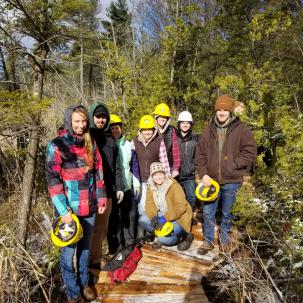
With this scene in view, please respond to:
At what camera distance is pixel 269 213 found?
379 centimetres

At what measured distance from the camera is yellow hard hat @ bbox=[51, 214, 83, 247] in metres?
3.07

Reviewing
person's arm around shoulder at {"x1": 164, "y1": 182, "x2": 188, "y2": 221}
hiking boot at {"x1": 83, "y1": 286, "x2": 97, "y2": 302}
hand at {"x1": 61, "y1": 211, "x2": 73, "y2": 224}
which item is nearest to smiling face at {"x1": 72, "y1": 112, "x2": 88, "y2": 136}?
hand at {"x1": 61, "y1": 211, "x2": 73, "y2": 224}

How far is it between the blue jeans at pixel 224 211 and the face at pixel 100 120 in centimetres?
169

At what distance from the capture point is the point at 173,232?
474 cm

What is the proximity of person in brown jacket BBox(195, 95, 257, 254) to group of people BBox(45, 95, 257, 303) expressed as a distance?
12 millimetres

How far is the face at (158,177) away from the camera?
457 centimetres

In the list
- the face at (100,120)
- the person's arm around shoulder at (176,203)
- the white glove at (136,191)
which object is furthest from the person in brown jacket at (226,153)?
the face at (100,120)

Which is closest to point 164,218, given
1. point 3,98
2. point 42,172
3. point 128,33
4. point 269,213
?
point 269,213

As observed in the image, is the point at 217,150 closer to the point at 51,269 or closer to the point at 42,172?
the point at 51,269

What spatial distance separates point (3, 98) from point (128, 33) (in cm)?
678

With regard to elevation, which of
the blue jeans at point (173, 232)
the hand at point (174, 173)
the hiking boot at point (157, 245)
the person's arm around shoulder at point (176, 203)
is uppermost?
the hand at point (174, 173)

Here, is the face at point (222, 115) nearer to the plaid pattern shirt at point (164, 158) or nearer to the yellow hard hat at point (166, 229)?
the plaid pattern shirt at point (164, 158)

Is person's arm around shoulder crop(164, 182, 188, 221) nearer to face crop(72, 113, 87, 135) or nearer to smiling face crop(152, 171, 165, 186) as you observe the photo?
smiling face crop(152, 171, 165, 186)

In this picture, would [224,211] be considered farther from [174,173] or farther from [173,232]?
[174,173]
